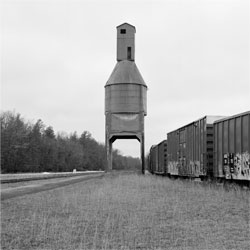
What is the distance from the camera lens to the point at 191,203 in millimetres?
12953

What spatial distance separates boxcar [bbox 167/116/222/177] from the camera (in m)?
21.5

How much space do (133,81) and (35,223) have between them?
1430 inches

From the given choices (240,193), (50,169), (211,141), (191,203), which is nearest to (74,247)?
(191,203)

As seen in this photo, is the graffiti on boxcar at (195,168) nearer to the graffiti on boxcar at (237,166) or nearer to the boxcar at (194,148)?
the boxcar at (194,148)

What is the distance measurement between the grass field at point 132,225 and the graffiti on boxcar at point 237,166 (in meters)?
2.23

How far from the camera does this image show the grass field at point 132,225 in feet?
24.9

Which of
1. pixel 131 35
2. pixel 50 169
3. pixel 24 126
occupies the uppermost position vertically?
pixel 131 35

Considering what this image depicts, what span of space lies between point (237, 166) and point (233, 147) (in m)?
0.96

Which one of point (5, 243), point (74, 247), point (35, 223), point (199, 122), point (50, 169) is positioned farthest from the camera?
point (50, 169)

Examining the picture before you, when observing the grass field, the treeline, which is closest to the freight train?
the grass field

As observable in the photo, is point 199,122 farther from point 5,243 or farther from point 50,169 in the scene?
point 50,169

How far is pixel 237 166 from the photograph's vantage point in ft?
55.8

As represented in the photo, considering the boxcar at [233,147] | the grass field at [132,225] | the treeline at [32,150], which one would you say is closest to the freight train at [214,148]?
the boxcar at [233,147]

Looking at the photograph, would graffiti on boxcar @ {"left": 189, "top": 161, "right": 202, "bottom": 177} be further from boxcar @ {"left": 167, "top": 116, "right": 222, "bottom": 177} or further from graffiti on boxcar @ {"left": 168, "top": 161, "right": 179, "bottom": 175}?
graffiti on boxcar @ {"left": 168, "top": 161, "right": 179, "bottom": 175}
